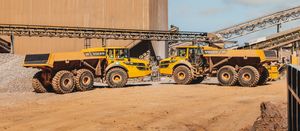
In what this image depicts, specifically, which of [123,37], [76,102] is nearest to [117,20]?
[123,37]

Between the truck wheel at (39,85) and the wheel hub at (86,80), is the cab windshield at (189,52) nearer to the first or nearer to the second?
the wheel hub at (86,80)

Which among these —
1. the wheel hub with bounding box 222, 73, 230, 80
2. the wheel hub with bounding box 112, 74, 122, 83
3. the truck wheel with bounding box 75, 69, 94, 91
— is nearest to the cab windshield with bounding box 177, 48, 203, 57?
the wheel hub with bounding box 222, 73, 230, 80

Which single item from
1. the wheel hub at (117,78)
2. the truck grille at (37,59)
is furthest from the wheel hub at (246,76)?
the truck grille at (37,59)

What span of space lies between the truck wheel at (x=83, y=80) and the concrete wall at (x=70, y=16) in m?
20.0

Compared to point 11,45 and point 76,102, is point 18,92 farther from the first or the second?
point 11,45

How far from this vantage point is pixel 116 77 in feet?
77.9

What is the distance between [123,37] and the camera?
4178 centimetres

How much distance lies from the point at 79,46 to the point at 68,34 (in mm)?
2824

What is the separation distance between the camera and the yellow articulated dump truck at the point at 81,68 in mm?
21469

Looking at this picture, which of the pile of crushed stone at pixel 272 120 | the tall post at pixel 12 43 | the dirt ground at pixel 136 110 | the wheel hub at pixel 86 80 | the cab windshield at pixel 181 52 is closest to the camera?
the pile of crushed stone at pixel 272 120

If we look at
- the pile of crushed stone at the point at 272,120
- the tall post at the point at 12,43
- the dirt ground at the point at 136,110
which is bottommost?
the dirt ground at the point at 136,110

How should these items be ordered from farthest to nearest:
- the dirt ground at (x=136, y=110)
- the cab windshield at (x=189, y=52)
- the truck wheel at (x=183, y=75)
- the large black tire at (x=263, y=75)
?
the cab windshield at (x=189, y=52) < the truck wheel at (x=183, y=75) < the large black tire at (x=263, y=75) < the dirt ground at (x=136, y=110)

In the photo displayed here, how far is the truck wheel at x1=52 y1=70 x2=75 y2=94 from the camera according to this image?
2125 centimetres

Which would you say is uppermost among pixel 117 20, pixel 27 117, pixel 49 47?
pixel 117 20
